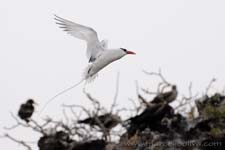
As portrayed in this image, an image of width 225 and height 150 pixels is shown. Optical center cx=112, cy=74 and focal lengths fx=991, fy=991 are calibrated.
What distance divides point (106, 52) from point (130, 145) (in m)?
2.54

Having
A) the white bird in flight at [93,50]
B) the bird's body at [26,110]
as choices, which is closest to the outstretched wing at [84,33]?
the white bird in flight at [93,50]

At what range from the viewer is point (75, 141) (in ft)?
33.7

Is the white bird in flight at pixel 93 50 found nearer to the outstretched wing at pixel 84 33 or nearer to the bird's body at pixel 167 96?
the outstretched wing at pixel 84 33

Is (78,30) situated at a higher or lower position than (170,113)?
higher

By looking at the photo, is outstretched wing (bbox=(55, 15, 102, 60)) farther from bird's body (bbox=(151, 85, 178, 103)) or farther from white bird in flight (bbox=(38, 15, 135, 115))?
bird's body (bbox=(151, 85, 178, 103))

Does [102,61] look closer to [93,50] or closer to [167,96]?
[93,50]

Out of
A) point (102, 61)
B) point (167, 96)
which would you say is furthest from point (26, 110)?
point (102, 61)

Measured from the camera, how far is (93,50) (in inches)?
512

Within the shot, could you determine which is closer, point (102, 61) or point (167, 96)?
point (167, 96)

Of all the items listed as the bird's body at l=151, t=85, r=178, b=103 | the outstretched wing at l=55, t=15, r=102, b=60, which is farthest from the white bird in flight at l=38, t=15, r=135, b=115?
the bird's body at l=151, t=85, r=178, b=103

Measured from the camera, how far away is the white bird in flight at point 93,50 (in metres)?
12.5

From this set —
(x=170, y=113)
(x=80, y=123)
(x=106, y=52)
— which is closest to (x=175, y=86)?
(x=170, y=113)

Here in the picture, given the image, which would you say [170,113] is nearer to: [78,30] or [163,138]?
[163,138]

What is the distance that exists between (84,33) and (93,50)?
10.3 inches
